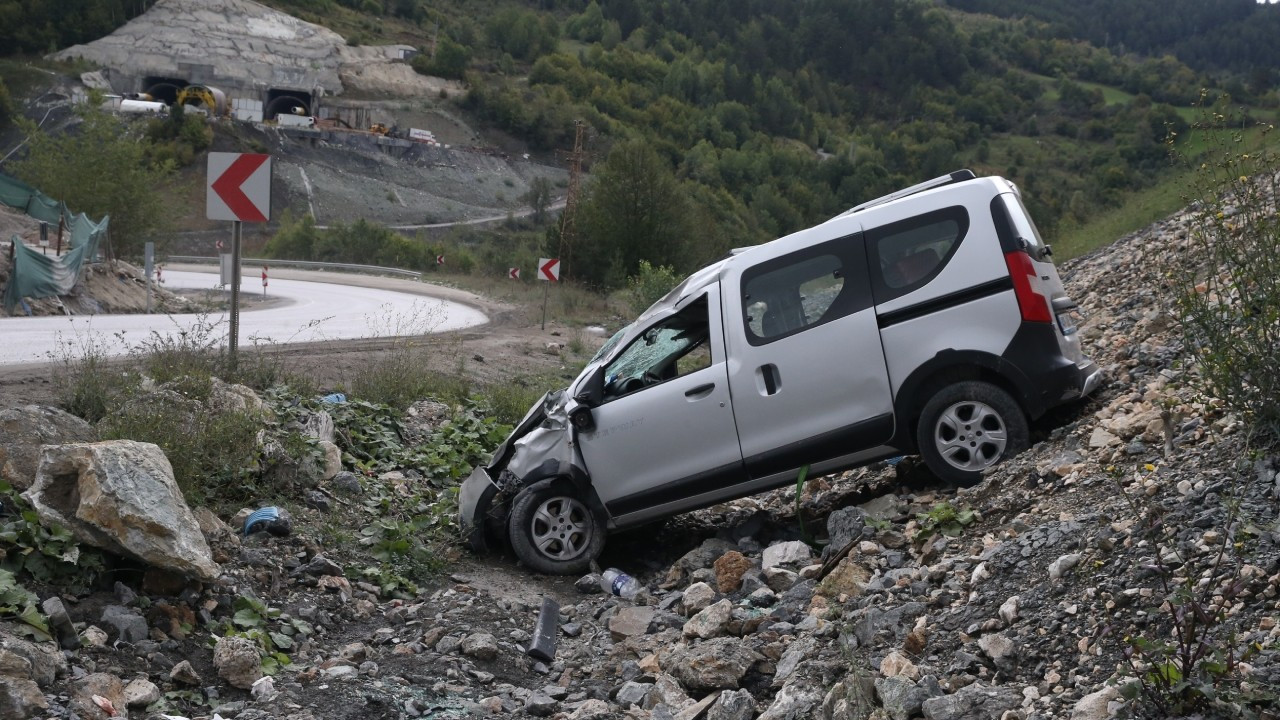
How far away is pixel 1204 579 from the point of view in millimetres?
4664

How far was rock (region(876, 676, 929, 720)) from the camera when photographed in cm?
459

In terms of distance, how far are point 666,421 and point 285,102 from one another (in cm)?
10098

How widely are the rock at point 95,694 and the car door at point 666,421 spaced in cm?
338

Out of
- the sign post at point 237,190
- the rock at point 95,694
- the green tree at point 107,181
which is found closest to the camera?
the rock at point 95,694

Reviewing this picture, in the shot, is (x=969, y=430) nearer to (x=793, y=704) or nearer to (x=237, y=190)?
(x=793, y=704)

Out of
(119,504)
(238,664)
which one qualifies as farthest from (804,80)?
(238,664)

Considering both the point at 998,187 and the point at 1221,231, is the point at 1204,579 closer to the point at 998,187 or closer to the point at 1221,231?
the point at 1221,231

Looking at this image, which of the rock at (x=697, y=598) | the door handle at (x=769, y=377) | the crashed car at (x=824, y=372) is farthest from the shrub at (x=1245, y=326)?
the rock at (x=697, y=598)

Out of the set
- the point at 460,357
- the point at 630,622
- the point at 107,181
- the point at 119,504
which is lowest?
the point at 630,622

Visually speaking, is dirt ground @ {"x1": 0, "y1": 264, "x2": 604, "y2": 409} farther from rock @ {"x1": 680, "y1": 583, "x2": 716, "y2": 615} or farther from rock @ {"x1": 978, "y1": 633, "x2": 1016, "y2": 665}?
rock @ {"x1": 978, "y1": 633, "x2": 1016, "y2": 665}

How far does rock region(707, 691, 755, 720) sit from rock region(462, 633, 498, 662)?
1.59 metres

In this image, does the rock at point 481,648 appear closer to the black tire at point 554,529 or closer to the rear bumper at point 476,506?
the black tire at point 554,529

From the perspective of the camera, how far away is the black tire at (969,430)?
7.17 metres

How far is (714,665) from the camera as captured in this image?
216 inches
